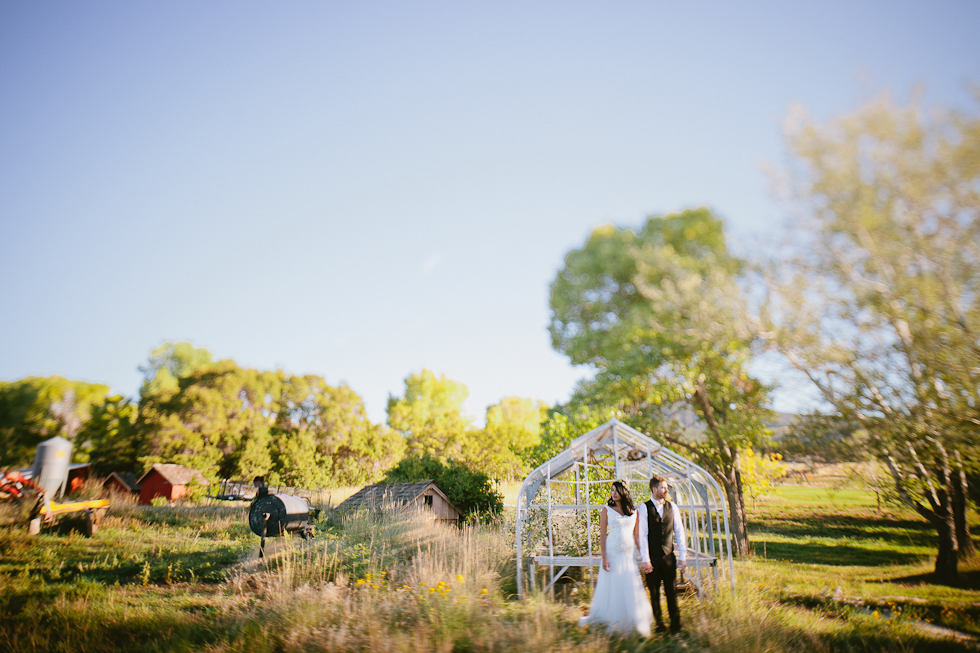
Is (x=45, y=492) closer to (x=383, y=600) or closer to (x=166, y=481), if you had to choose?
(x=166, y=481)

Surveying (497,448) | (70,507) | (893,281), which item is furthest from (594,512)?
(497,448)

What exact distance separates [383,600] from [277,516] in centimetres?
439

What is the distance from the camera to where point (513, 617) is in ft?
16.7

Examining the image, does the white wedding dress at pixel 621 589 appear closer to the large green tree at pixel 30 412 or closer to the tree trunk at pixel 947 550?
the tree trunk at pixel 947 550

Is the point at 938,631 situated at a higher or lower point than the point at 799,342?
lower

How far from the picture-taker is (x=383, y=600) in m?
5.16

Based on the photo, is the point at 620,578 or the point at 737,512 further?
the point at 737,512

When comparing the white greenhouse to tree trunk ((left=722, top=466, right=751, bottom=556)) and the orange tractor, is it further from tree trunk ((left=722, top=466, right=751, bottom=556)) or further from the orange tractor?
the orange tractor

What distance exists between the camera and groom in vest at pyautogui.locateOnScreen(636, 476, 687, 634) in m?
5.51

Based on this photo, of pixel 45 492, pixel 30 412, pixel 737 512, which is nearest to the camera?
pixel 30 412

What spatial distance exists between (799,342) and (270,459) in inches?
1092

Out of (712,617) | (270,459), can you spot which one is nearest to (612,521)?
(712,617)

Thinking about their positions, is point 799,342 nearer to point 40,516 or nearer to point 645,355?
point 645,355

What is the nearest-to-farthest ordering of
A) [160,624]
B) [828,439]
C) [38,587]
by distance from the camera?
[160,624] → [828,439] → [38,587]
